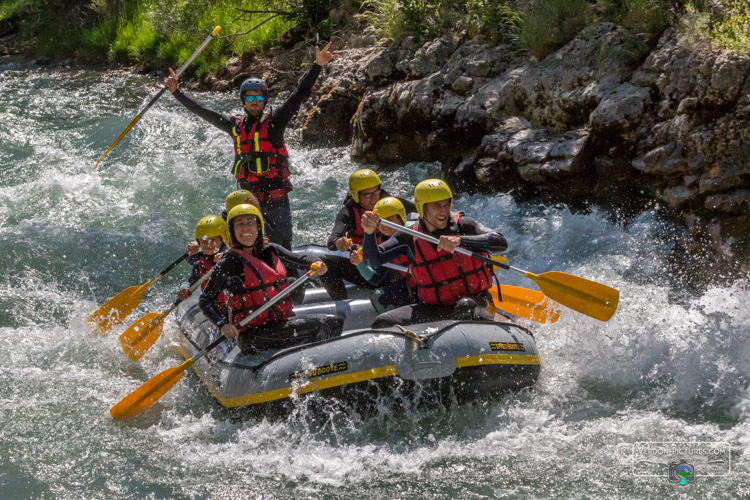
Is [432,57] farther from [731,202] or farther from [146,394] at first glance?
[146,394]

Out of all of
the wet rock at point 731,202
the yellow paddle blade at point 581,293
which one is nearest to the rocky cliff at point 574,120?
the wet rock at point 731,202

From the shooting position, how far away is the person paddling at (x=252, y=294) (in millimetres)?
5406

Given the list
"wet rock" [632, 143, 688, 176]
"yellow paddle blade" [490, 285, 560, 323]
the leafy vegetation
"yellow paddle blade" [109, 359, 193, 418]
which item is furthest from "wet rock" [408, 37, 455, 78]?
"yellow paddle blade" [109, 359, 193, 418]

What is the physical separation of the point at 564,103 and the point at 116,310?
5.00 metres

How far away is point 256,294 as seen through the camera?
550 centimetres

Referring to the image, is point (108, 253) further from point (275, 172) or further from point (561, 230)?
point (561, 230)

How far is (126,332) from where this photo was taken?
6453 millimetres

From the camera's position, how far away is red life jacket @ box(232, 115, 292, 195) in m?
7.21

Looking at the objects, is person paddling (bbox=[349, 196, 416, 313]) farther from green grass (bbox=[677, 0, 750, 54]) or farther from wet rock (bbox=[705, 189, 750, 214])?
green grass (bbox=[677, 0, 750, 54])

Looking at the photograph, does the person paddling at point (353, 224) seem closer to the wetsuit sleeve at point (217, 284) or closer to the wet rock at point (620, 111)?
the wetsuit sleeve at point (217, 284)

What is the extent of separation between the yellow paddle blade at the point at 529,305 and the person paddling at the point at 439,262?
72cm

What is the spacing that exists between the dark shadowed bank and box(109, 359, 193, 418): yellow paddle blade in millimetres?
4358

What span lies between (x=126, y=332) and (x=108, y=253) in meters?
2.53

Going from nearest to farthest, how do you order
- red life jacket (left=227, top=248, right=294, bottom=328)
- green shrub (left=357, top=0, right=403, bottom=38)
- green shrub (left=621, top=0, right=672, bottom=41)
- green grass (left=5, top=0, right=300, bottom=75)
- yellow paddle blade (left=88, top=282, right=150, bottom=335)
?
red life jacket (left=227, top=248, right=294, bottom=328), yellow paddle blade (left=88, top=282, right=150, bottom=335), green shrub (left=621, top=0, right=672, bottom=41), green shrub (left=357, top=0, right=403, bottom=38), green grass (left=5, top=0, right=300, bottom=75)
